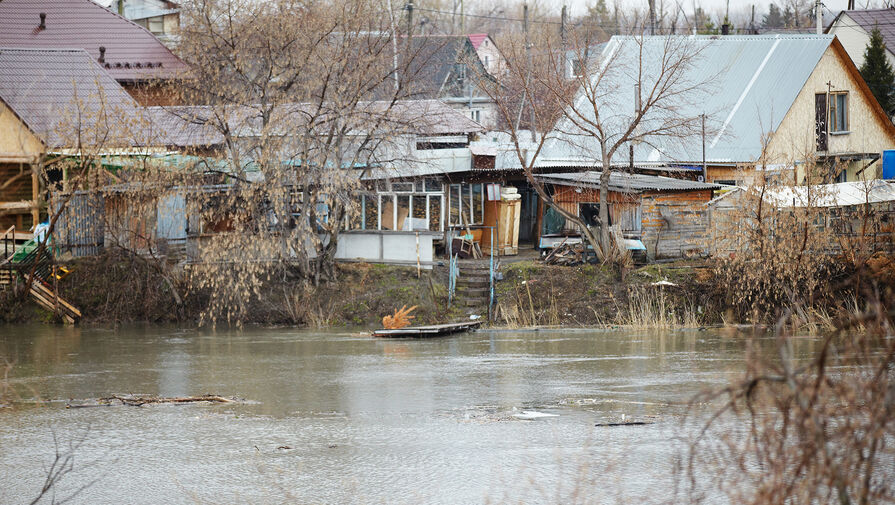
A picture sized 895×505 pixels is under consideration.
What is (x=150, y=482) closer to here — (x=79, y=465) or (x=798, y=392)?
(x=79, y=465)

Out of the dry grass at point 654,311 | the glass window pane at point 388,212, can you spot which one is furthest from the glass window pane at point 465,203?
the dry grass at point 654,311

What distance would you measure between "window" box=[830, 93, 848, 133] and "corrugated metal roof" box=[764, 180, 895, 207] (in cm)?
949

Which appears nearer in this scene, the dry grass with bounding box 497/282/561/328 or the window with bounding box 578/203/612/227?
the dry grass with bounding box 497/282/561/328

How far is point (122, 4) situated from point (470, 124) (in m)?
27.7

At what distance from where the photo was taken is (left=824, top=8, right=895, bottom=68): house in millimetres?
47938

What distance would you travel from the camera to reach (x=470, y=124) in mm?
33281

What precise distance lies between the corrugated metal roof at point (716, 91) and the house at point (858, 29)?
14435 millimetres

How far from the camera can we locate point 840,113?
34.9 metres

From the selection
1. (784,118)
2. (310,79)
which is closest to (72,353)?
(310,79)

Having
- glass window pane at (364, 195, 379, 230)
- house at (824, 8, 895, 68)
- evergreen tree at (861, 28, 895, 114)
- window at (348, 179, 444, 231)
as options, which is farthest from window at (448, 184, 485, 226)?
house at (824, 8, 895, 68)

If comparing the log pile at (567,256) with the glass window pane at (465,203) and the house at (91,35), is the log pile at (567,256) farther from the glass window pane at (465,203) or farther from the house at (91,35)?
the house at (91,35)

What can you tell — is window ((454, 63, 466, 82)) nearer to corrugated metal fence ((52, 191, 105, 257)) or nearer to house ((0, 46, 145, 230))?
house ((0, 46, 145, 230))

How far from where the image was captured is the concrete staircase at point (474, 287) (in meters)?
25.9

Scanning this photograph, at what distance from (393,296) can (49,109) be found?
10.5m
